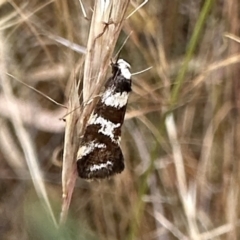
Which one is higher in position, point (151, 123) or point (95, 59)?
point (95, 59)

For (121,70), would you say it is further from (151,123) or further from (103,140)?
(151,123)

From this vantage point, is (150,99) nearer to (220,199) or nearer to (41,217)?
(220,199)

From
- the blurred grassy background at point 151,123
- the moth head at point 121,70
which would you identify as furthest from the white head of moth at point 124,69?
the blurred grassy background at point 151,123

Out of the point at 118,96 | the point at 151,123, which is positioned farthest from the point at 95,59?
the point at 151,123

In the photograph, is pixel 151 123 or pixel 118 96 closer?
pixel 118 96

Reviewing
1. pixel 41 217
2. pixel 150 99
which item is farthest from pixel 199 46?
pixel 41 217

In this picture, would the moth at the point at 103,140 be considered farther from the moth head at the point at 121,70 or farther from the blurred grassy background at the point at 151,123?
the blurred grassy background at the point at 151,123
